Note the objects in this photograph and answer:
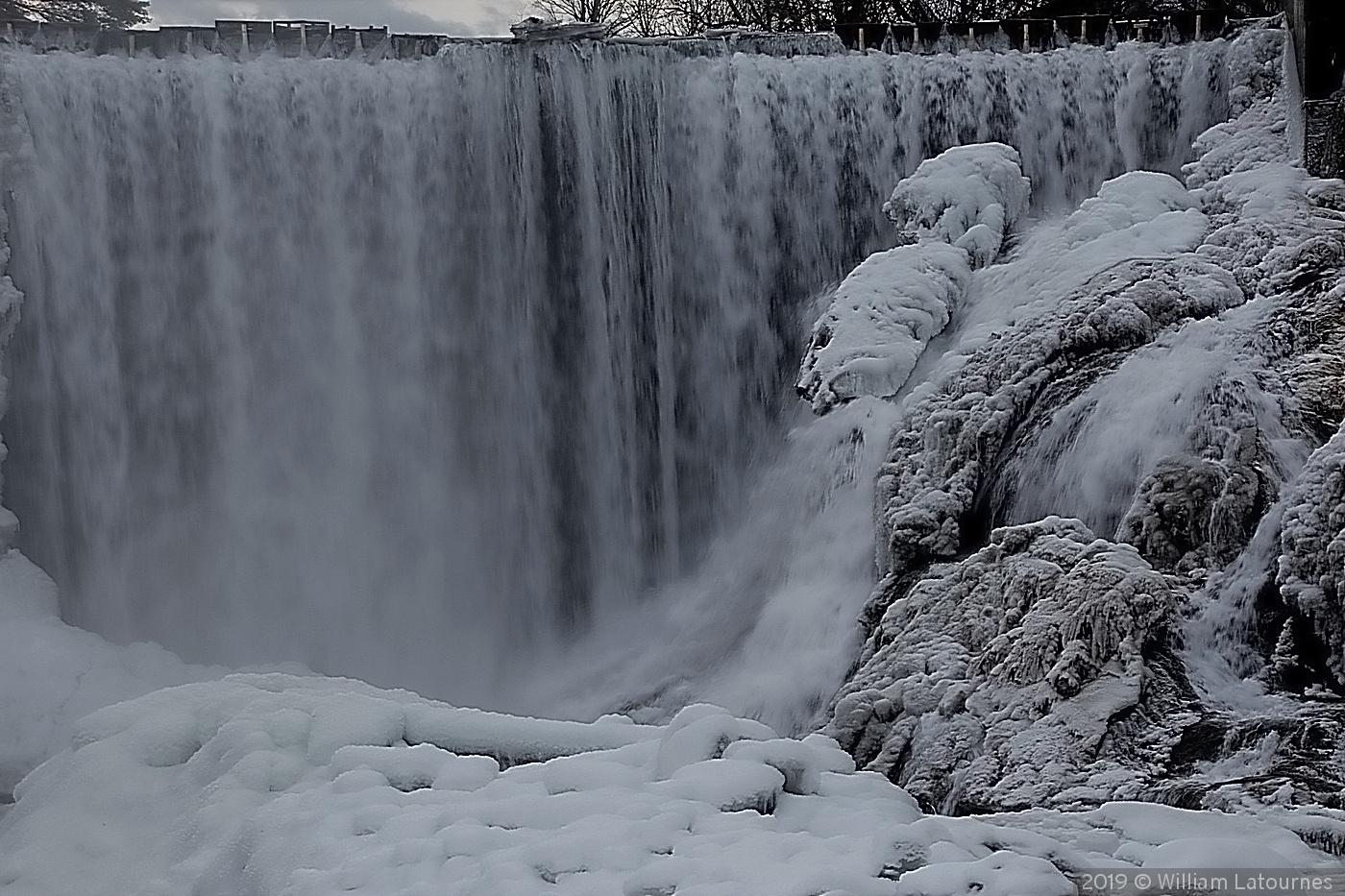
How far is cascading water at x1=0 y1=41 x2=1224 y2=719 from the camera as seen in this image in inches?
390

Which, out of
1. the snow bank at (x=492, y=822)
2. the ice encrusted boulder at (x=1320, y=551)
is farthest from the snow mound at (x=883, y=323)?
the snow bank at (x=492, y=822)

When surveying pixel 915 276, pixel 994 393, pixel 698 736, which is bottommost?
pixel 698 736

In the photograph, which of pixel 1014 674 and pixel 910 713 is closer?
pixel 1014 674

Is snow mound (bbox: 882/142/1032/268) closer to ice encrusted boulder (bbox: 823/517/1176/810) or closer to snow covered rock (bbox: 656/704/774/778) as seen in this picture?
ice encrusted boulder (bbox: 823/517/1176/810)

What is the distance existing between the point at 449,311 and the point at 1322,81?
21.1 feet

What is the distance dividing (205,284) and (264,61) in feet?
5.81

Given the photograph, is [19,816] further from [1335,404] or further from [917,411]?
[1335,404]

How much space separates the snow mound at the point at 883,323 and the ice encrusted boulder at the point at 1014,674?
1.74 meters

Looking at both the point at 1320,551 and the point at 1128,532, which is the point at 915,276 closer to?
the point at 1128,532

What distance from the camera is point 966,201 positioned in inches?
348

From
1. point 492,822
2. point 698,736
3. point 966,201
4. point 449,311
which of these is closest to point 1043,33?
point 966,201

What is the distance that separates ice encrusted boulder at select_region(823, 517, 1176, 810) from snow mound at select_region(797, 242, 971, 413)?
68.4 inches

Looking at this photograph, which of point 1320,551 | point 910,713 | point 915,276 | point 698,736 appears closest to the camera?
point 698,736

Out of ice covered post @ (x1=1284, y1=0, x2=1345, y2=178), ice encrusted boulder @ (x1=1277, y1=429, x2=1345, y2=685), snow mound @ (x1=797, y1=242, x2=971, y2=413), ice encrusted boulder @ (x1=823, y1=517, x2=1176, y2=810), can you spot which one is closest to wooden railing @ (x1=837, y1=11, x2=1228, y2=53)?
ice covered post @ (x1=1284, y1=0, x2=1345, y2=178)
